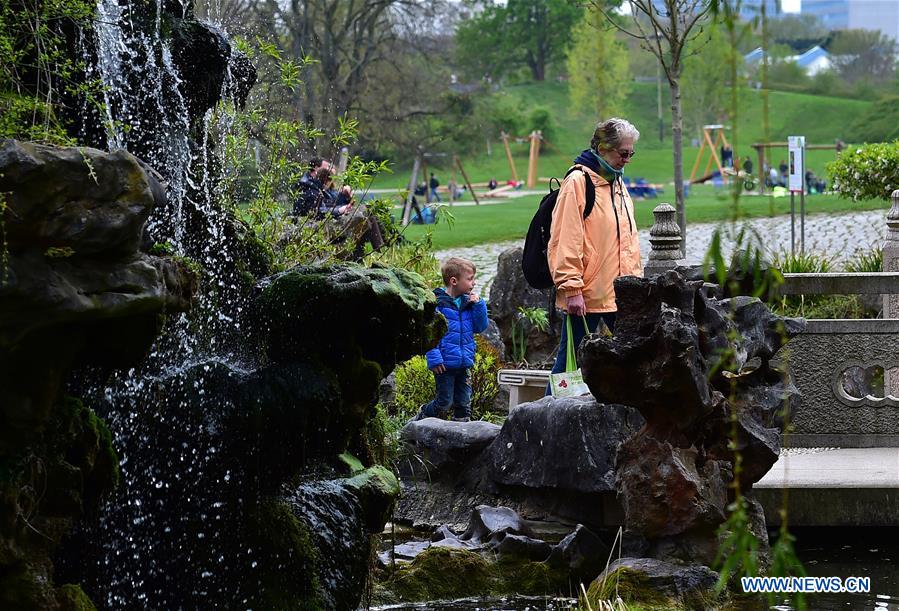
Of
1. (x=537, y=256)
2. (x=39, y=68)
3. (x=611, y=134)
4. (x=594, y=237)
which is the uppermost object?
(x=39, y=68)

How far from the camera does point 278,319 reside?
530 cm

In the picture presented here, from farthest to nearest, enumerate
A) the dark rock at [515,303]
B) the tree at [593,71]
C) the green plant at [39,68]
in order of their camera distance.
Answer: the tree at [593,71]
the dark rock at [515,303]
the green plant at [39,68]

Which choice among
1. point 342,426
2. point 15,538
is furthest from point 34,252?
point 342,426

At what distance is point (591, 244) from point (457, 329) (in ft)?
4.52

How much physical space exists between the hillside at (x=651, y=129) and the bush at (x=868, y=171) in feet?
119

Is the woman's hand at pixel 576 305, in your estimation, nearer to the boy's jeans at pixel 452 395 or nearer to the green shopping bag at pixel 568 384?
the green shopping bag at pixel 568 384

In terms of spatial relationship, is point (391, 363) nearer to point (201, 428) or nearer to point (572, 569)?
point (201, 428)

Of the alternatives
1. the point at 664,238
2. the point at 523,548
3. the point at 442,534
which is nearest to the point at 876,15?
the point at 664,238

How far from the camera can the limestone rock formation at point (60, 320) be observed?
12.1 ft

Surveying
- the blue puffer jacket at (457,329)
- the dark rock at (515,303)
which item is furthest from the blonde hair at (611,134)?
the dark rock at (515,303)

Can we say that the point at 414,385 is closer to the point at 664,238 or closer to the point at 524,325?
the point at 524,325

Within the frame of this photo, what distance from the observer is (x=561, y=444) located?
6875 mm

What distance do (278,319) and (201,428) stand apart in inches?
21.4

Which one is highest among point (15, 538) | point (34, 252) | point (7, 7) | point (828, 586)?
point (7, 7)
